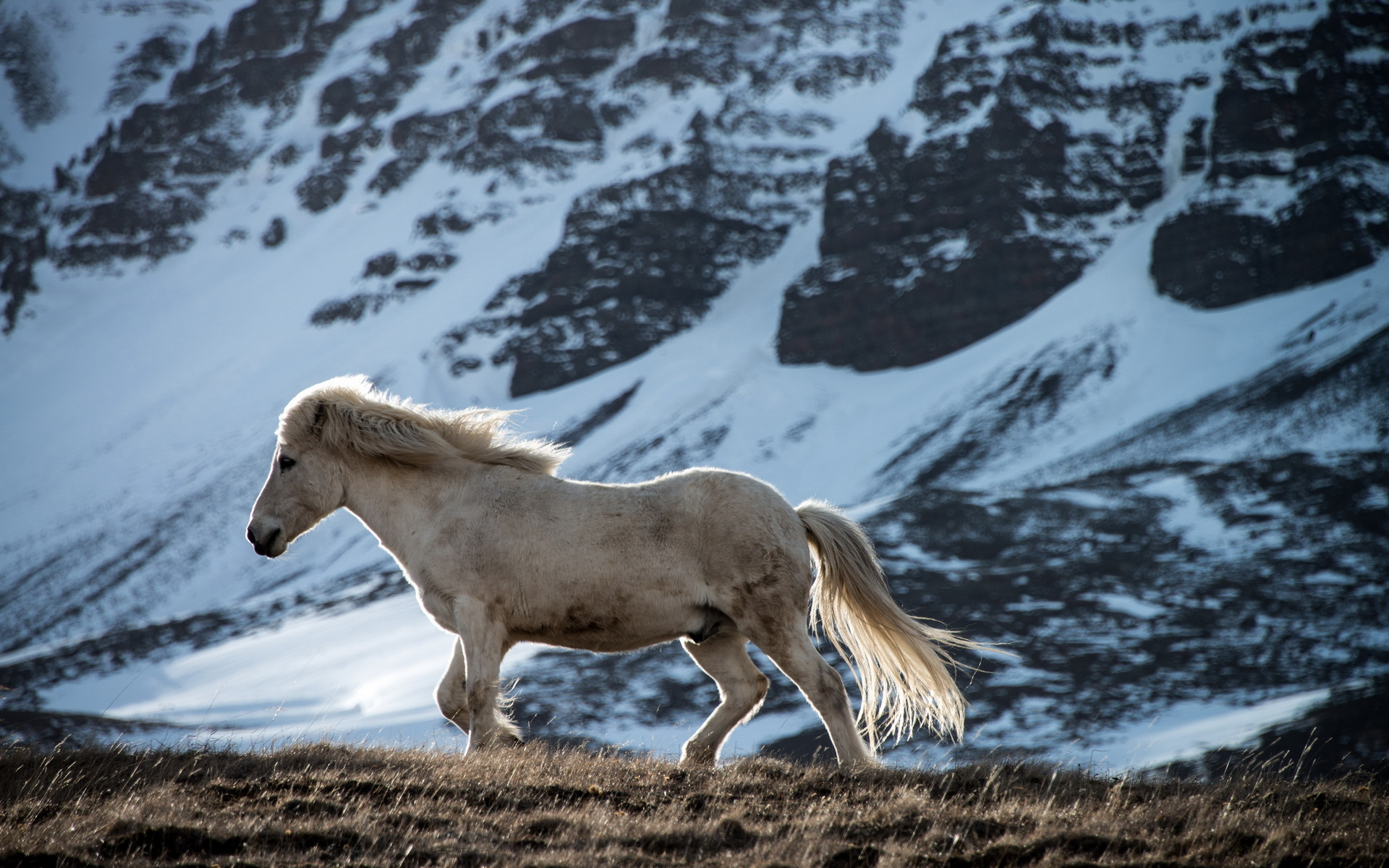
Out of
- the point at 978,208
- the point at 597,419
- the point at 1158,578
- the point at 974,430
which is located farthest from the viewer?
the point at 978,208

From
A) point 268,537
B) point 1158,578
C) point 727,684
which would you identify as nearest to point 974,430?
point 1158,578

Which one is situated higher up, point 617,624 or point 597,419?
point 617,624

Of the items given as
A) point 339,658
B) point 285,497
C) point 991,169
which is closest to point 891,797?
point 285,497

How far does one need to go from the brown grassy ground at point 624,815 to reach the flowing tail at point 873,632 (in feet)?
2.47

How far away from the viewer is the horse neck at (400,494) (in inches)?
331

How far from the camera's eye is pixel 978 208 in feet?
589

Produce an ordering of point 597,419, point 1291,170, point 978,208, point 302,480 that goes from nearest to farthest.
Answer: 1. point 302,480
2. point 597,419
3. point 1291,170
4. point 978,208

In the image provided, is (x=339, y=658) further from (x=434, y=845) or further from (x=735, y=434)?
(x=735, y=434)

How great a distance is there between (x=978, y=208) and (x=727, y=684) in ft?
595

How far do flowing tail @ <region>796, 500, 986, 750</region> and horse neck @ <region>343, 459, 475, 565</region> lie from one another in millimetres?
2727

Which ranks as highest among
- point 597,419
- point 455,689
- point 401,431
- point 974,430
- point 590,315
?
point 401,431

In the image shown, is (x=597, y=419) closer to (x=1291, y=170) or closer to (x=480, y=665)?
(x=1291, y=170)

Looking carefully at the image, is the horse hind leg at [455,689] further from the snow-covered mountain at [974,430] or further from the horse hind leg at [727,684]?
the horse hind leg at [727,684]

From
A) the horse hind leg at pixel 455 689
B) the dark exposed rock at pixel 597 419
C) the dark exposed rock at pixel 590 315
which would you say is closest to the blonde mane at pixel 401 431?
the horse hind leg at pixel 455 689
